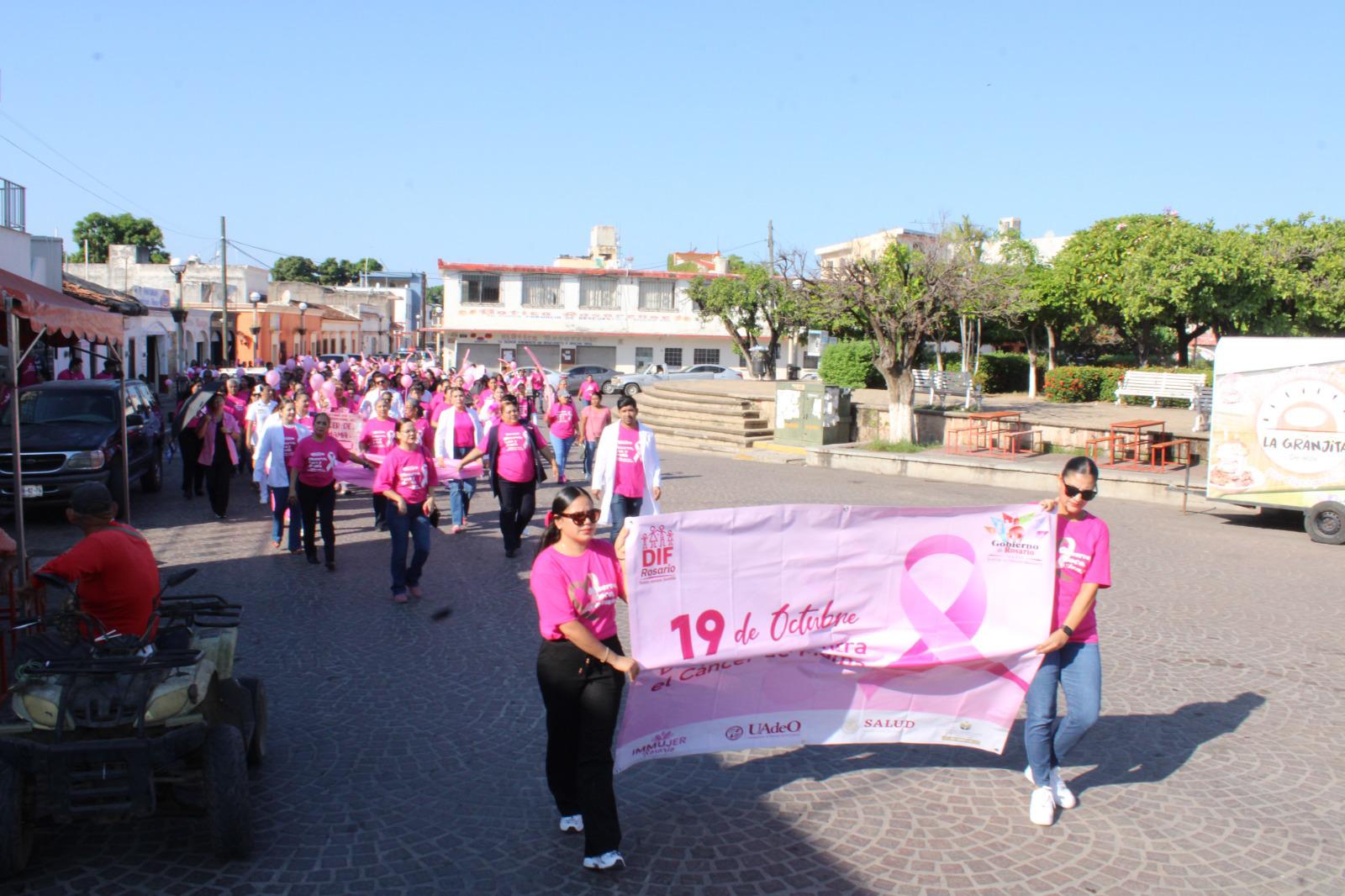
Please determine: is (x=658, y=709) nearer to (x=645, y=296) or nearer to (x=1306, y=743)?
(x=1306, y=743)

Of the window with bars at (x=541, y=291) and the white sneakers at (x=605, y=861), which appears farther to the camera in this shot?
the window with bars at (x=541, y=291)

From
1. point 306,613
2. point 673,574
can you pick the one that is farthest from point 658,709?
point 306,613

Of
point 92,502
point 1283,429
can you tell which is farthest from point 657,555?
point 1283,429

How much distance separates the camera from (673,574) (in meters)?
4.83

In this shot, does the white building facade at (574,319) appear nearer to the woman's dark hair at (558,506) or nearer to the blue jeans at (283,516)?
the blue jeans at (283,516)

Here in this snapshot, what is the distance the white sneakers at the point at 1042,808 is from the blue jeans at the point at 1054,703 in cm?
6

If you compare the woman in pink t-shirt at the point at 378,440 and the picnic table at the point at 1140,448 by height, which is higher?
the woman in pink t-shirt at the point at 378,440

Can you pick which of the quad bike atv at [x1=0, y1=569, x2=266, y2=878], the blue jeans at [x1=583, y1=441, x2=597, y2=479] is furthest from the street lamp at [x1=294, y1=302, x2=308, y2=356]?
the quad bike atv at [x1=0, y1=569, x2=266, y2=878]

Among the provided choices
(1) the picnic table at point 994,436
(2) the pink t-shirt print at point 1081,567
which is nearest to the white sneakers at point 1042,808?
(2) the pink t-shirt print at point 1081,567

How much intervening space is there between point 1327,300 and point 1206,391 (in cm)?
1072

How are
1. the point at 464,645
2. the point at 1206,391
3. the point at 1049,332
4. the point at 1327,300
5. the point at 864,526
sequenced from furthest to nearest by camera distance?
the point at 1049,332, the point at 1327,300, the point at 1206,391, the point at 464,645, the point at 864,526

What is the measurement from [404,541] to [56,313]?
3512 millimetres

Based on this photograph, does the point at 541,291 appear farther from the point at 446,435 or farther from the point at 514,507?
the point at 514,507

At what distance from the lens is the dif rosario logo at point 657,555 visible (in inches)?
187
